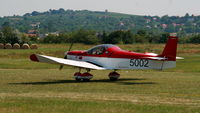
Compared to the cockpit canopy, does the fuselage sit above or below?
below

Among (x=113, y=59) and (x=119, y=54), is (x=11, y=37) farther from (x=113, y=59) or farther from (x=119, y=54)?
(x=119, y=54)

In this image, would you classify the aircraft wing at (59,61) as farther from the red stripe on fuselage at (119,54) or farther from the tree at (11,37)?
the tree at (11,37)

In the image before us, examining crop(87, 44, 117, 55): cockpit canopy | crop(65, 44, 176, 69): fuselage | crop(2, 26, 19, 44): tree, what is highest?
crop(87, 44, 117, 55): cockpit canopy

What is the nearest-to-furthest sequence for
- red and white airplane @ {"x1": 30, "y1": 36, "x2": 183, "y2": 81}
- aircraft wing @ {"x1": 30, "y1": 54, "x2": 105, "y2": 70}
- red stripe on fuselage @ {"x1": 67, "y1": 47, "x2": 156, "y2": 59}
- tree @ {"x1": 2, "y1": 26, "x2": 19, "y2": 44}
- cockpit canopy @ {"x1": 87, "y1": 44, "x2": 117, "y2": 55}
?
1. aircraft wing @ {"x1": 30, "y1": 54, "x2": 105, "y2": 70}
2. red and white airplane @ {"x1": 30, "y1": 36, "x2": 183, "y2": 81}
3. red stripe on fuselage @ {"x1": 67, "y1": 47, "x2": 156, "y2": 59}
4. cockpit canopy @ {"x1": 87, "y1": 44, "x2": 117, "y2": 55}
5. tree @ {"x1": 2, "y1": 26, "x2": 19, "y2": 44}

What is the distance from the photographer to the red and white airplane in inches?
808

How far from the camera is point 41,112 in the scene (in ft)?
38.8

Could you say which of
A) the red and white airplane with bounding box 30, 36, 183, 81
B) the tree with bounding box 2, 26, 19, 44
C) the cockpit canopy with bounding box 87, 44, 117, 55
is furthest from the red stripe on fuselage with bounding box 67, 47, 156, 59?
the tree with bounding box 2, 26, 19, 44

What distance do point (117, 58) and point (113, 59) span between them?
10.2 inches

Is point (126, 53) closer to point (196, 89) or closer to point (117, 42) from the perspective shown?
point (196, 89)

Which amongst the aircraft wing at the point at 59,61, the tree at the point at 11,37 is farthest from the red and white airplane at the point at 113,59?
the tree at the point at 11,37

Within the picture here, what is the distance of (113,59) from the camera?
21938 mm

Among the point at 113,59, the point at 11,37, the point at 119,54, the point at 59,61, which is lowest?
the point at 11,37

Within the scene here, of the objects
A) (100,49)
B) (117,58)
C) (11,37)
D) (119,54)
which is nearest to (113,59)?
(117,58)

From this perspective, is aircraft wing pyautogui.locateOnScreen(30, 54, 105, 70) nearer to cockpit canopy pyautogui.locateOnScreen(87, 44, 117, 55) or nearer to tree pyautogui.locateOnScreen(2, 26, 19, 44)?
cockpit canopy pyautogui.locateOnScreen(87, 44, 117, 55)
